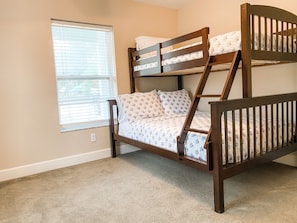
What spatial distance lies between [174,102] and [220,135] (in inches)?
78.0

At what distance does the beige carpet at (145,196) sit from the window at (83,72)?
82 centimetres

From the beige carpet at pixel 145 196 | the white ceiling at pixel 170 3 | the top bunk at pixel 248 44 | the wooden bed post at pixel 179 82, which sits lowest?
the beige carpet at pixel 145 196

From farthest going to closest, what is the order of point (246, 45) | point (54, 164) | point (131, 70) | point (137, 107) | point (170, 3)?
point (170, 3)
point (131, 70)
point (137, 107)
point (54, 164)
point (246, 45)

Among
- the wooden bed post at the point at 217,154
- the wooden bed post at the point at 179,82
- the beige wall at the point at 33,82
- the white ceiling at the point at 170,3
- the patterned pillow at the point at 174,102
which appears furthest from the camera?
the wooden bed post at the point at 179,82

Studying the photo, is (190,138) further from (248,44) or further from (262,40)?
(262,40)

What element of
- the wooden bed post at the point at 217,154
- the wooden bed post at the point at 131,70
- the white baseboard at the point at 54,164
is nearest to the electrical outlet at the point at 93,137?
the white baseboard at the point at 54,164

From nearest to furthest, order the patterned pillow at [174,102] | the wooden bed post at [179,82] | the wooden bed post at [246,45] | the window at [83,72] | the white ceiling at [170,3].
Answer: the wooden bed post at [246,45] < the window at [83,72] < the patterned pillow at [174,102] < the white ceiling at [170,3] < the wooden bed post at [179,82]

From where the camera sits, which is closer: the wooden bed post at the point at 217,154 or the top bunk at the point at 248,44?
the wooden bed post at the point at 217,154

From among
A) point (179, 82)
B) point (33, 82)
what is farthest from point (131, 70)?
point (33, 82)

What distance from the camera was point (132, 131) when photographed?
3.16 m

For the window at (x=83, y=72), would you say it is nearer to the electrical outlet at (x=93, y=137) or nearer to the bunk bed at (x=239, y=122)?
the electrical outlet at (x=93, y=137)

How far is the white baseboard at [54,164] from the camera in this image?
2.91 meters

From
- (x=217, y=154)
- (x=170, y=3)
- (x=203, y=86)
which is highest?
(x=170, y=3)

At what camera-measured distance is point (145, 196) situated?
226 cm
